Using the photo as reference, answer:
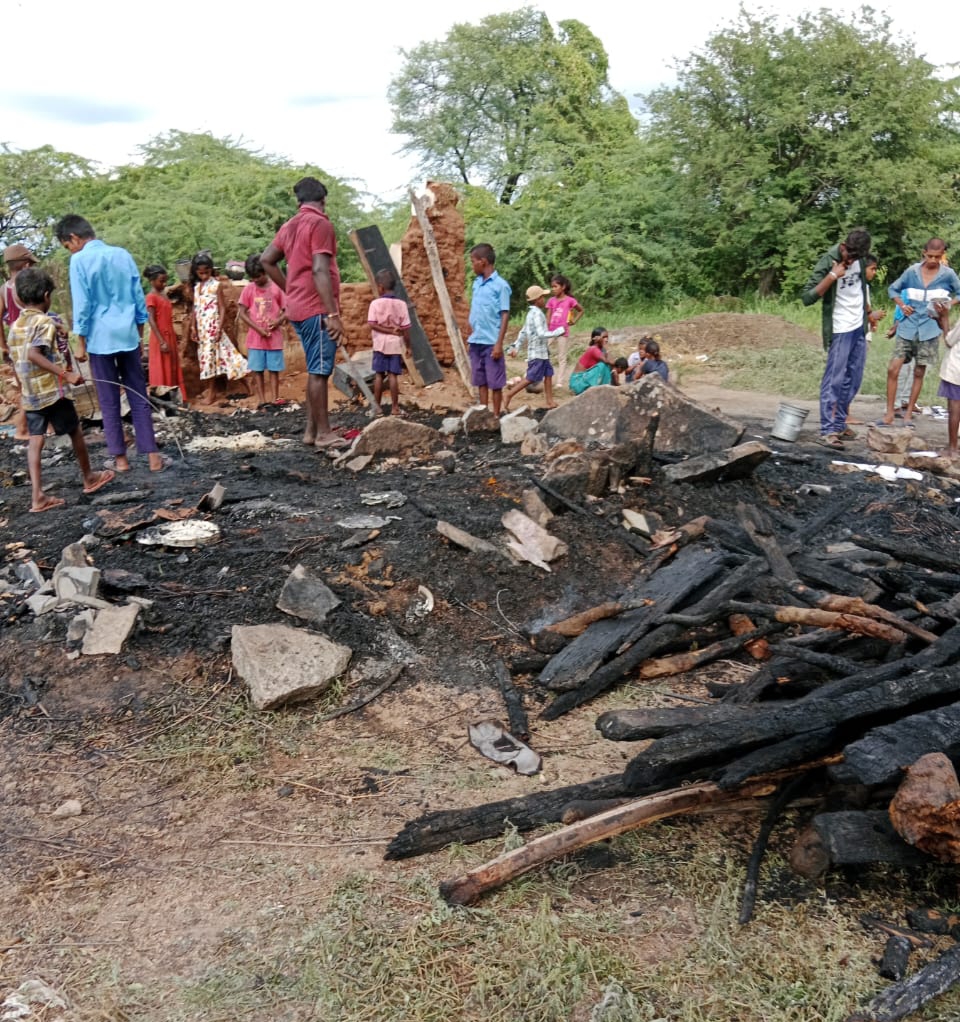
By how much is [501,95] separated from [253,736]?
31.1 m

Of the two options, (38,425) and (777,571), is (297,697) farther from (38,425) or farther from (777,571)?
(38,425)

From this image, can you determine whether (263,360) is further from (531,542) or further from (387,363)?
(531,542)

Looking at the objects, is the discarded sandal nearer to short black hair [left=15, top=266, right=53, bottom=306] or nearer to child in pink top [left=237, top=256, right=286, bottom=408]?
child in pink top [left=237, top=256, right=286, bottom=408]

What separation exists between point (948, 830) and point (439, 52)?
3368 cm

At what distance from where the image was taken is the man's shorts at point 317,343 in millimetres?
7254

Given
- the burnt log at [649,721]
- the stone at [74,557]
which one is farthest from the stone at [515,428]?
the burnt log at [649,721]

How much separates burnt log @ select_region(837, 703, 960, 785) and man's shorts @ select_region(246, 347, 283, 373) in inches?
344

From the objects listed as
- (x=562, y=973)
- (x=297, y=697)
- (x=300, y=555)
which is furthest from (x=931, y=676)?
(x=300, y=555)

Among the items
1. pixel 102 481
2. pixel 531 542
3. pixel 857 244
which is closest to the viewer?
pixel 531 542

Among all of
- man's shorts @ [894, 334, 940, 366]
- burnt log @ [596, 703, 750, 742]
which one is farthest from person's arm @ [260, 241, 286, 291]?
man's shorts @ [894, 334, 940, 366]

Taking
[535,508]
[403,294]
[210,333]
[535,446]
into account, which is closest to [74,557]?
[535,508]

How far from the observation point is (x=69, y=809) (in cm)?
331

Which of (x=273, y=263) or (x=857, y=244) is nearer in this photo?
(x=273, y=263)

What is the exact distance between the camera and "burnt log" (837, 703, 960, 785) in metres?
2.62
